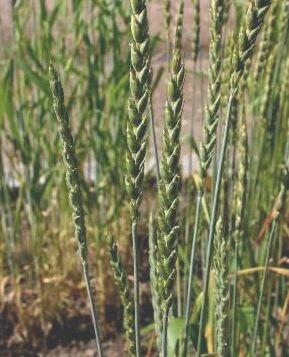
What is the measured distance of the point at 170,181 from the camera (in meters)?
0.64

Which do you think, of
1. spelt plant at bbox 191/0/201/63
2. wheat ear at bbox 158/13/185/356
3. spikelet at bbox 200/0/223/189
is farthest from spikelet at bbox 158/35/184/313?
spelt plant at bbox 191/0/201/63

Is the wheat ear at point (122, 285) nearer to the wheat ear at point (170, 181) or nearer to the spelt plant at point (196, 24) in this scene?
the wheat ear at point (170, 181)

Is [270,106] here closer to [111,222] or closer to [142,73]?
[111,222]

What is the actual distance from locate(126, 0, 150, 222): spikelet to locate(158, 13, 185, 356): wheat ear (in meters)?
0.02

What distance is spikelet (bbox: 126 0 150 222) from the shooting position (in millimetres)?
566

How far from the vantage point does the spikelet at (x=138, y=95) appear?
1.86ft

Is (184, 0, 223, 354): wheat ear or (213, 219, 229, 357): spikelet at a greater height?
(184, 0, 223, 354): wheat ear

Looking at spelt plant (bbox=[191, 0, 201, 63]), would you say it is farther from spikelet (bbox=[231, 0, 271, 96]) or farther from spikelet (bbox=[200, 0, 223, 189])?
spikelet (bbox=[231, 0, 271, 96])

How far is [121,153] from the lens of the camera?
6.43ft

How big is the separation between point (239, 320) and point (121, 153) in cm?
73

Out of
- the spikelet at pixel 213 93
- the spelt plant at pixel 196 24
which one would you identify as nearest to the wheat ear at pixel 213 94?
the spikelet at pixel 213 93

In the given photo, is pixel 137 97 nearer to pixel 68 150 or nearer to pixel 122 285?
pixel 68 150

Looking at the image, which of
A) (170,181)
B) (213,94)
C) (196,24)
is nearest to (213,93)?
(213,94)

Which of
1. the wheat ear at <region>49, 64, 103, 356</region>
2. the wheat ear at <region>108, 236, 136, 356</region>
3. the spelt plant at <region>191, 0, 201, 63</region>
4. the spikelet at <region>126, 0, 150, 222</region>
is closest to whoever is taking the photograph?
the spikelet at <region>126, 0, 150, 222</region>
